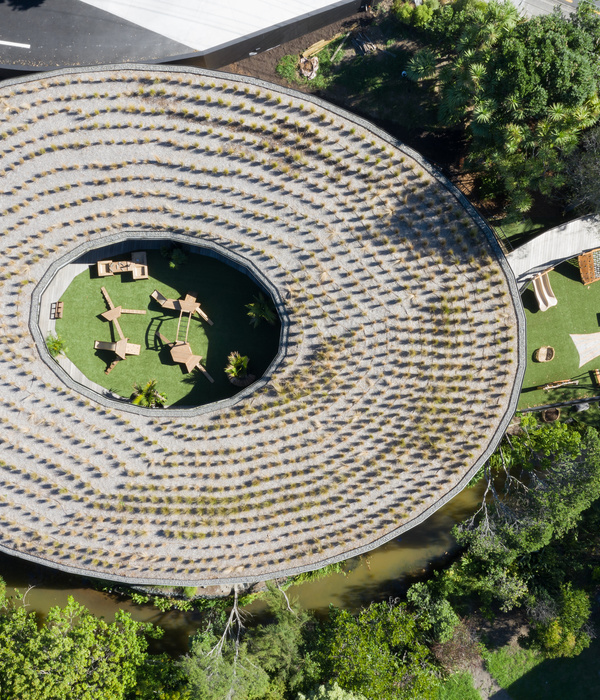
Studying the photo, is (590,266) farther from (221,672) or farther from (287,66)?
(221,672)

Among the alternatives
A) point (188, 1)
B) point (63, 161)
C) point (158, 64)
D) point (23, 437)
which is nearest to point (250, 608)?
point (23, 437)

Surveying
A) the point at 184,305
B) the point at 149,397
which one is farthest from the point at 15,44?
the point at 149,397

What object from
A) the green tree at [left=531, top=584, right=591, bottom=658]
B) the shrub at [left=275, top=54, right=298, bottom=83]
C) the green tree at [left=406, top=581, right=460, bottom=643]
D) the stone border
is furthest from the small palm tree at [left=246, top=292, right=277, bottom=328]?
the green tree at [left=531, top=584, right=591, bottom=658]

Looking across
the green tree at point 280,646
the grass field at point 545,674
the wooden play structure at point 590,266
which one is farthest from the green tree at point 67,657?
the wooden play structure at point 590,266

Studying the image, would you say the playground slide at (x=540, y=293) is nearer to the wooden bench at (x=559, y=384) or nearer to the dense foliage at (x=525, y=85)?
the wooden bench at (x=559, y=384)

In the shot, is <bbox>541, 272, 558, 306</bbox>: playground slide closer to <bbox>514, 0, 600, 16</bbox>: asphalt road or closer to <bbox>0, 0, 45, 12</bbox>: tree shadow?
<bbox>514, 0, 600, 16</bbox>: asphalt road

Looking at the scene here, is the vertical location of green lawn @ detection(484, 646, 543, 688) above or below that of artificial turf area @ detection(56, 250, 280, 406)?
below

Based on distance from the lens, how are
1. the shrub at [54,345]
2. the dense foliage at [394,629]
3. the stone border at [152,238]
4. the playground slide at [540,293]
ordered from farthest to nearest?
the playground slide at [540,293] < the shrub at [54,345] < the stone border at [152,238] < the dense foliage at [394,629]
